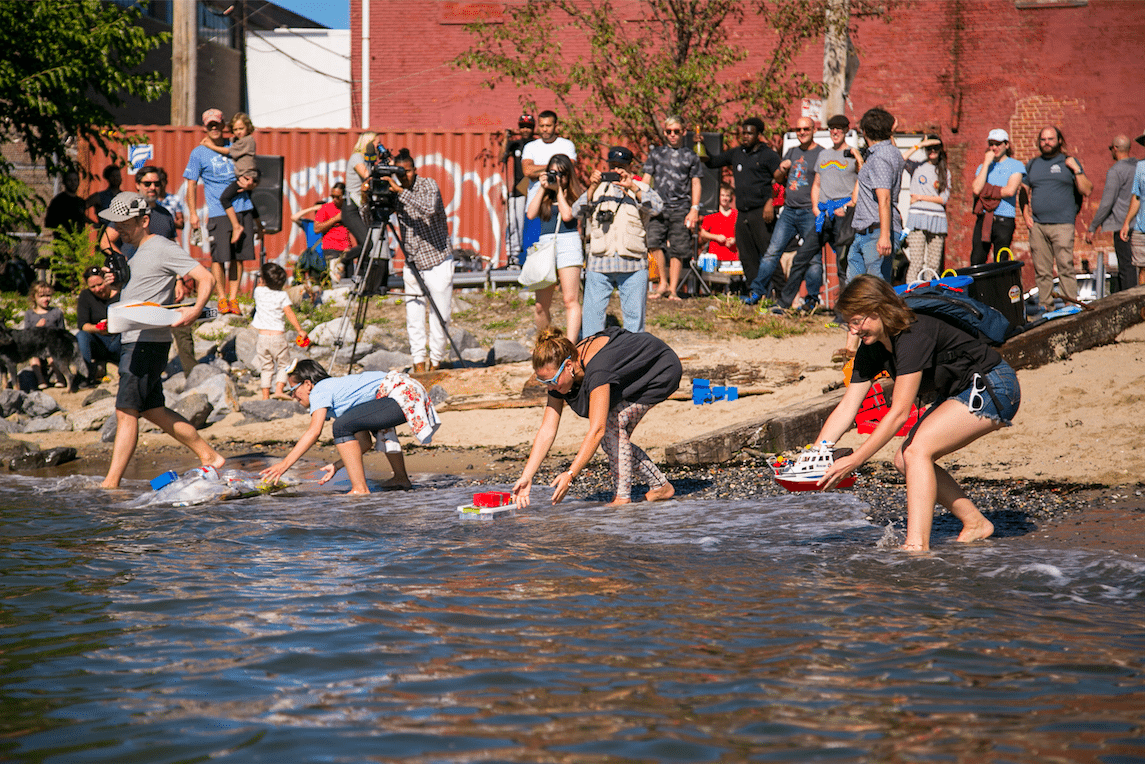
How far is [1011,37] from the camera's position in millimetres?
18781

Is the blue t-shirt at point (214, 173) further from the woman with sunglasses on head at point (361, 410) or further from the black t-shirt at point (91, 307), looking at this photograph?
the woman with sunglasses on head at point (361, 410)

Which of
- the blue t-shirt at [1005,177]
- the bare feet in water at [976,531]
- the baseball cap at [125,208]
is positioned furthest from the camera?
the blue t-shirt at [1005,177]

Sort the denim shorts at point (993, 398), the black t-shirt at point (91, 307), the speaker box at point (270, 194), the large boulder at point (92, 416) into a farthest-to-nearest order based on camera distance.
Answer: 1. the speaker box at point (270, 194)
2. the black t-shirt at point (91, 307)
3. the large boulder at point (92, 416)
4. the denim shorts at point (993, 398)

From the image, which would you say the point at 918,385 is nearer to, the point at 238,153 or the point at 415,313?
the point at 415,313

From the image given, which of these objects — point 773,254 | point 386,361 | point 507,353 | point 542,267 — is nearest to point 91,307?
point 386,361

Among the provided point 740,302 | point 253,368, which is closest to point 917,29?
point 740,302

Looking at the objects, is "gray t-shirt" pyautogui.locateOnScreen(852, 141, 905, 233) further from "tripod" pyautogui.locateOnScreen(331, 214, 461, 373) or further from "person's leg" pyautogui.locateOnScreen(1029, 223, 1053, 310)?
"tripod" pyautogui.locateOnScreen(331, 214, 461, 373)

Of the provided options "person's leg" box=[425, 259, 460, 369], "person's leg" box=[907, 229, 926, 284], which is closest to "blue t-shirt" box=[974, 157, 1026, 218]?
"person's leg" box=[907, 229, 926, 284]

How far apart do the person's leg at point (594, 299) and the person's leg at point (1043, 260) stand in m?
4.90

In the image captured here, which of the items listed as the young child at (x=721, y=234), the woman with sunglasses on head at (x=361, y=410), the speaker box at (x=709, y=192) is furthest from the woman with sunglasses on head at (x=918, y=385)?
the speaker box at (x=709, y=192)

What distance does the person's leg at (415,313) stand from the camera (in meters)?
10.1

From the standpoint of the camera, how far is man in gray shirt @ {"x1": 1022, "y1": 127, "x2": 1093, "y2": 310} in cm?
1070

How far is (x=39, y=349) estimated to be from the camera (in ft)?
36.5

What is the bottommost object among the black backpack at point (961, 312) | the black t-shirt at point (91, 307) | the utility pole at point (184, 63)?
the black t-shirt at point (91, 307)
